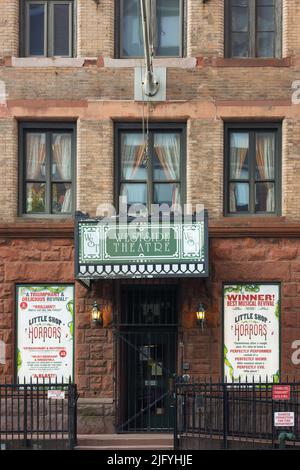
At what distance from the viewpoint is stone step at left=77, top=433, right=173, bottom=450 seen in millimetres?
22531

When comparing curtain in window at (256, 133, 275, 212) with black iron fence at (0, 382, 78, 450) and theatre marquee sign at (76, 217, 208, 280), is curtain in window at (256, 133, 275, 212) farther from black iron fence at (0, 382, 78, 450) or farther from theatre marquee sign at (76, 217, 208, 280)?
black iron fence at (0, 382, 78, 450)

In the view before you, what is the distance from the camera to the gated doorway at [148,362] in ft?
80.6

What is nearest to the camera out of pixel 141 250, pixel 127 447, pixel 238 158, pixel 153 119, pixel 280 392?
pixel 280 392

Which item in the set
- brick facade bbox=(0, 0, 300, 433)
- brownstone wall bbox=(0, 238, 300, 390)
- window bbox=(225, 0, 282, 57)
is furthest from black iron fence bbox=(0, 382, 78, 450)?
window bbox=(225, 0, 282, 57)

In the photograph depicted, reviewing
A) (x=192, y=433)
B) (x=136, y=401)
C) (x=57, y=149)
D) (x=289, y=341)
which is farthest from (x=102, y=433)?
(x=57, y=149)

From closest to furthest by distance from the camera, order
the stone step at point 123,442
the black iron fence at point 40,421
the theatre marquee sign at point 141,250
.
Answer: the black iron fence at point 40,421 → the stone step at point 123,442 → the theatre marquee sign at point 141,250

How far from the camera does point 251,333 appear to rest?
955 inches

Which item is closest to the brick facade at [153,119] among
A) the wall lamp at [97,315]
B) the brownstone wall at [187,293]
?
the brownstone wall at [187,293]

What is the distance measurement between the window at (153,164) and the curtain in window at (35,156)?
5.40 ft

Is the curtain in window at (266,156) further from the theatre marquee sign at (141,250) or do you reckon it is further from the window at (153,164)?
the theatre marquee sign at (141,250)

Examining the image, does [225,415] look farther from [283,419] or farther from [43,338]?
[43,338]

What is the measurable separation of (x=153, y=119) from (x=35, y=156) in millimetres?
2688

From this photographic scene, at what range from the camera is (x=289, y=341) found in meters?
24.1

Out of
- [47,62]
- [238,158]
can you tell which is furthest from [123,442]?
[47,62]
